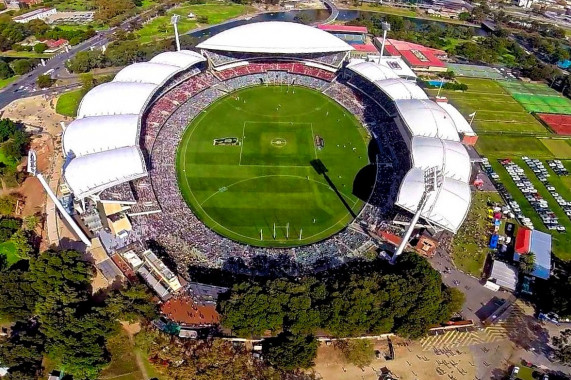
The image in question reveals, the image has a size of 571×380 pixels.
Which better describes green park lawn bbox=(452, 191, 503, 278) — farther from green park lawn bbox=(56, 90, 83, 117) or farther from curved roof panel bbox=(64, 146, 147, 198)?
green park lawn bbox=(56, 90, 83, 117)

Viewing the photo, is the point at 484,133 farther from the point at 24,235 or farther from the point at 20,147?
the point at 20,147

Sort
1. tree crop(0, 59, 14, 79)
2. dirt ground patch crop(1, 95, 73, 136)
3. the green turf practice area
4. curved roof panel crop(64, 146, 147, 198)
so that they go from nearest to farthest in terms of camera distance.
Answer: curved roof panel crop(64, 146, 147, 198)
dirt ground patch crop(1, 95, 73, 136)
the green turf practice area
tree crop(0, 59, 14, 79)

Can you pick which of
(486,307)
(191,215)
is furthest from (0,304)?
(486,307)

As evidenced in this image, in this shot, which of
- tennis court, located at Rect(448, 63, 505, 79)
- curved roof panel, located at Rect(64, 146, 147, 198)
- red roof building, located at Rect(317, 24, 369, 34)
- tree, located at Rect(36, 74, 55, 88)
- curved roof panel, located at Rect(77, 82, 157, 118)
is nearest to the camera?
curved roof panel, located at Rect(64, 146, 147, 198)

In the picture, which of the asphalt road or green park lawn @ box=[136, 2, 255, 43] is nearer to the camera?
the asphalt road

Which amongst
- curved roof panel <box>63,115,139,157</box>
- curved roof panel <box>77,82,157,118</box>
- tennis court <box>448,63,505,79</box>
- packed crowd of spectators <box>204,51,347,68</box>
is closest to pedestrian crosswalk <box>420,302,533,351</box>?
curved roof panel <box>63,115,139,157</box>

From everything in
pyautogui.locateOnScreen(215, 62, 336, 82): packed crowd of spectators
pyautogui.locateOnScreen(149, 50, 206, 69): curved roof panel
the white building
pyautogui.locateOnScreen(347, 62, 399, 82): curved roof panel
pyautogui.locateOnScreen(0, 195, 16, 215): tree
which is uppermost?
the white building
